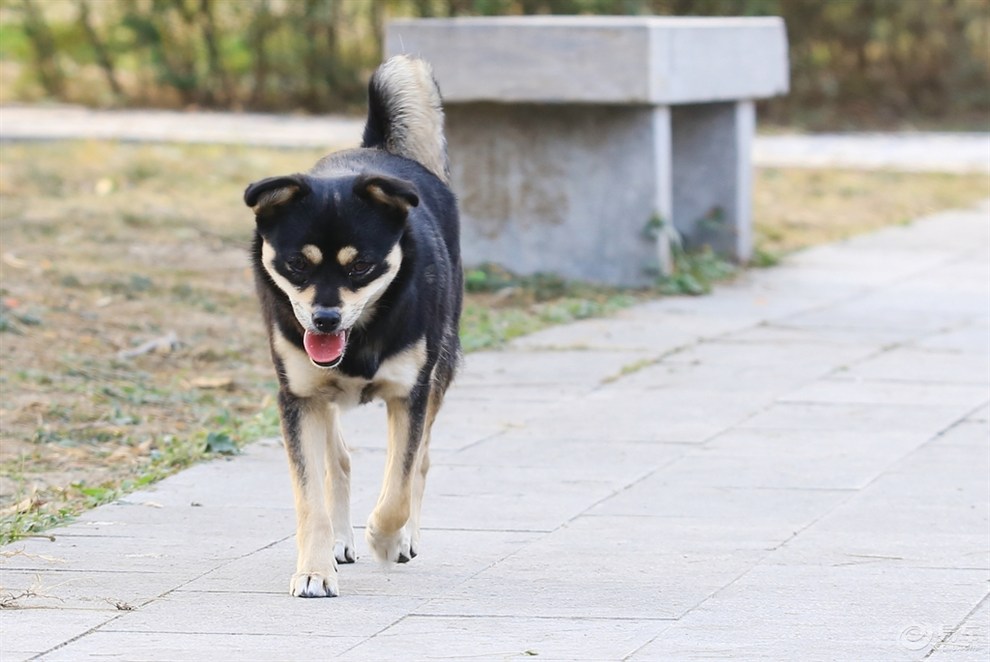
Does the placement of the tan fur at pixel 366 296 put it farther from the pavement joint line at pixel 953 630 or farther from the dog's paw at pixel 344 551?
the pavement joint line at pixel 953 630

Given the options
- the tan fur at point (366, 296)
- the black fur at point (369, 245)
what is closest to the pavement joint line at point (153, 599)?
the black fur at point (369, 245)

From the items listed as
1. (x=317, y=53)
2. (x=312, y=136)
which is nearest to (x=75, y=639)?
(x=312, y=136)

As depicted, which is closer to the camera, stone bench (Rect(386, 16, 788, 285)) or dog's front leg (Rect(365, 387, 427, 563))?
dog's front leg (Rect(365, 387, 427, 563))

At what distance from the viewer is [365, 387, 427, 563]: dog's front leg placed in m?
4.86

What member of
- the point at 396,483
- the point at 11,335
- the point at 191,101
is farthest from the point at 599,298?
the point at 191,101

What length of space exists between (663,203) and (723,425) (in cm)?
363

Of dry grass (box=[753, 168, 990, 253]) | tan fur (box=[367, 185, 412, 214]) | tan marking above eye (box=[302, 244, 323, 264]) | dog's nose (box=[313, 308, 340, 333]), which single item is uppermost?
tan fur (box=[367, 185, 412, 214])

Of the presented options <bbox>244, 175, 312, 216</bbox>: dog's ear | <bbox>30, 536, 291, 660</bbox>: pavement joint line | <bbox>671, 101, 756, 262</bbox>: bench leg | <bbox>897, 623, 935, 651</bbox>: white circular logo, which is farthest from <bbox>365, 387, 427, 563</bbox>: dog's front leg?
<bbox>671, 101, 756, 262</bbox>: bench leg

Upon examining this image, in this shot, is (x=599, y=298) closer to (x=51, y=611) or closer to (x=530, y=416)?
(x=530, y=416)

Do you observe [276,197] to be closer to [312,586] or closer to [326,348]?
[326,348]

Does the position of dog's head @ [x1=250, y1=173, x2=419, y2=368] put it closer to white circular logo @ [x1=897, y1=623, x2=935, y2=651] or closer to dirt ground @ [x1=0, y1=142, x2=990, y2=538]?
dirt ground @ [x1=0, y1=142, x2=990, y2=538]

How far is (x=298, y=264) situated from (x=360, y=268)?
0.18m

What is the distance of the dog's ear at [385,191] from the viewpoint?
468 cm

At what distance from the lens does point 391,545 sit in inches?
195
